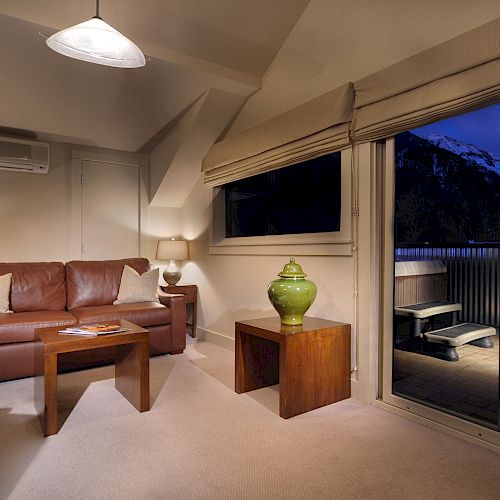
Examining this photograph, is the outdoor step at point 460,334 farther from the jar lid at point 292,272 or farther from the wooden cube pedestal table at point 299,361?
the jar lid at point 292,272

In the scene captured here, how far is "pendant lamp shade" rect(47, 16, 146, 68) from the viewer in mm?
2012

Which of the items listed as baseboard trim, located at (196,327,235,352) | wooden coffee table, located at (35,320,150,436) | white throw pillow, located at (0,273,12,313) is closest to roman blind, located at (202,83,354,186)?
baseboard trim, located at (196,327,235,352)

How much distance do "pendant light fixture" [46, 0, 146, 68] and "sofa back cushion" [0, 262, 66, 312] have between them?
221cm

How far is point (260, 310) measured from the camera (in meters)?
3.59

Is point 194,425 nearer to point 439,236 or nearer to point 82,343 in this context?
point 82,343

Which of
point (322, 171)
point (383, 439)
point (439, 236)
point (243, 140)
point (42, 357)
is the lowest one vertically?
point (383, 439)

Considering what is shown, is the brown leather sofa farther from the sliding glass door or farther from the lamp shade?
the sliding glass door

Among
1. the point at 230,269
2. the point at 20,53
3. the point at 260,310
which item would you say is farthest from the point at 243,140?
the point at 20,53

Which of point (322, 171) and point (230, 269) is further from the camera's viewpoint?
point (230, 269)

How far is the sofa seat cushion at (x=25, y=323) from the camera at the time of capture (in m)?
2.98

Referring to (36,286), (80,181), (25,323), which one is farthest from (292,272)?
(80,181)

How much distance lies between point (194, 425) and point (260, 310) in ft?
4.82

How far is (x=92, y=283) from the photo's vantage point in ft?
12.9

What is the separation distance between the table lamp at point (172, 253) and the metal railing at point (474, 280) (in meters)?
2.97
